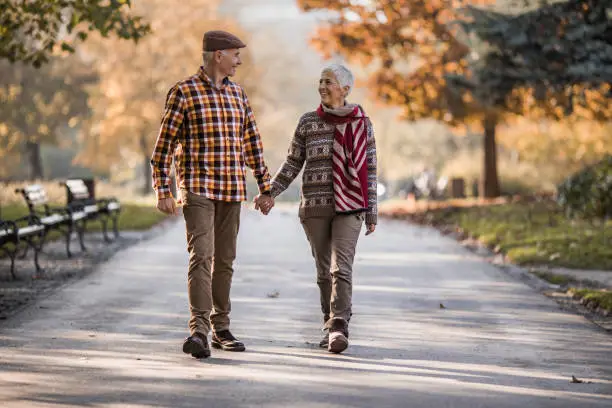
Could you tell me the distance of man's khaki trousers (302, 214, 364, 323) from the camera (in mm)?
8992

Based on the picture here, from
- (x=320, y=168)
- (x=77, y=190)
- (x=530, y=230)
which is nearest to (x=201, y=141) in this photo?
(x=320, y=168)

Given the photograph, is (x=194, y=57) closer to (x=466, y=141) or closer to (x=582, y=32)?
(x=466, y=141)

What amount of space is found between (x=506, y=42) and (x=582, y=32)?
180 cm

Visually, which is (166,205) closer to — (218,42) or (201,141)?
(201,141)

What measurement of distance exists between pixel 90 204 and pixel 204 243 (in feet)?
42.7

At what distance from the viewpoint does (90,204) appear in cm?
2131

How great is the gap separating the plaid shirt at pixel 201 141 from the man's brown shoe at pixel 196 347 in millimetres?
930

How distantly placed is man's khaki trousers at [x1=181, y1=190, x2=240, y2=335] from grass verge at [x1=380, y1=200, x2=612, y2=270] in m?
7.66

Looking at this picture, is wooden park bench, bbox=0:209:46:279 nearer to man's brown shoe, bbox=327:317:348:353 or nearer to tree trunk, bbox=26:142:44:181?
man's brown shoe, bbox=327:317:348:353

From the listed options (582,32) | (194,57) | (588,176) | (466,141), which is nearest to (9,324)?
(582,32)

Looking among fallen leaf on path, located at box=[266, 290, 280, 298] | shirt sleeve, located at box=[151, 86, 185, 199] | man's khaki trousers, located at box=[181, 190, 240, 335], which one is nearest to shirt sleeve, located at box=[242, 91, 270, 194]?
man's khaki trousers, located at box=[181, 190, 240, 335]

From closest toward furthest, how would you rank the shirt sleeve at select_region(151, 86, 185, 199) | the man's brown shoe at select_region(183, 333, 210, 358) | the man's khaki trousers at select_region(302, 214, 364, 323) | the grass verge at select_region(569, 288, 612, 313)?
the man's brown shoe at select_region(183, 333, 210, 358), the shirt sleeve at select_region(151, 86, 185, 199), the man's khaki trousers at select_region(302, 214, 364, 323), the grass verge at select_region(569, 288, 612, 313)

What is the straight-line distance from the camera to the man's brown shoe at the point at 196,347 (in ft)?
27.7

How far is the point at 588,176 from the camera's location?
23.5 meters
